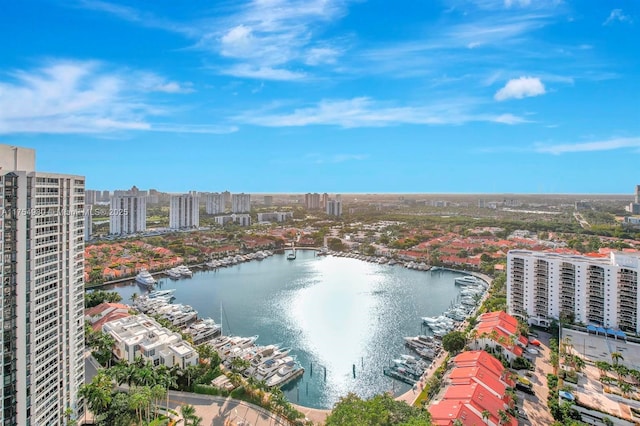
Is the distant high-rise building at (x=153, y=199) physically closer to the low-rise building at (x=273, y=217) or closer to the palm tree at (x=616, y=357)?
the low-rise building at (x=273, y=217)

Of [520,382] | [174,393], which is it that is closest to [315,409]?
[174,393]

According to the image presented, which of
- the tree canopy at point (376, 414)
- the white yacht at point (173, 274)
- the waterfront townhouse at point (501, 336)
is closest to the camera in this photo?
the tree canopy at point (376, 414)

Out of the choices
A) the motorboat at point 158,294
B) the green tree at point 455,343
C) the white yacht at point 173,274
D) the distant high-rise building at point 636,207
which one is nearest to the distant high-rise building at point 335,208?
the white yacht at point 173,274

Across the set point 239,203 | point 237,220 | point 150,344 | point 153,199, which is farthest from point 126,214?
point 150,344

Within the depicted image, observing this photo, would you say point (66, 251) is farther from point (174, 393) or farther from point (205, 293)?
point (205, 293)

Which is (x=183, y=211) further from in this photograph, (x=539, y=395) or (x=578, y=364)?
(x=578, y=364)

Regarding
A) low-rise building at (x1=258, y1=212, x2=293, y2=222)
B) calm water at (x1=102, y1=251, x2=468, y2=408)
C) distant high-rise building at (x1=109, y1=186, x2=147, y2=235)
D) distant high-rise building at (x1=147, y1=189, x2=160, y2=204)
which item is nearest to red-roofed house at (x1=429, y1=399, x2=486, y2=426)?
calm water at (x1=102, y1=251, x2=468, y2=408)

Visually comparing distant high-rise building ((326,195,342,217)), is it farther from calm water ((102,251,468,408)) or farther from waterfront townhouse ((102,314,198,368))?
waterfront townhouse ((102,314,198,368))
